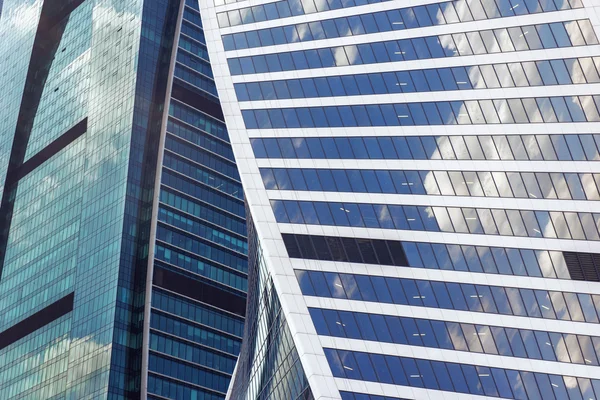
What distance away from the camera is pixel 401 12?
7844 cm

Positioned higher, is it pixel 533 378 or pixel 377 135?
pixel 377 135

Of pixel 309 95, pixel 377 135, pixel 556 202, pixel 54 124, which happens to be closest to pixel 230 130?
pixel 309 95

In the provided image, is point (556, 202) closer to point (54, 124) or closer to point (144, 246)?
point (144, 246)

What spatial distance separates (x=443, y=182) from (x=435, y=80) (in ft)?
29.3

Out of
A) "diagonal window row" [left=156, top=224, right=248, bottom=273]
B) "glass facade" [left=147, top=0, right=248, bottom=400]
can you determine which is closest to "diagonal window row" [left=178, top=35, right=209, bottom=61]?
"glass facade" [left=147, top=0, right=248, bottom=400]

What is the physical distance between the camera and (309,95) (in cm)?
7881

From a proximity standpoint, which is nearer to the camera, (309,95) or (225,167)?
(309,95)

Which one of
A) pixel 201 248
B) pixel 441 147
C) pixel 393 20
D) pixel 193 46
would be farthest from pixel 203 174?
pixel 441 147

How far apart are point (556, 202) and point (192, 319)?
7910cm

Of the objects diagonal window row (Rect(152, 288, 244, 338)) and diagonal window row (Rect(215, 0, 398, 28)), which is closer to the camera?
diagonal window row (Rect(215, 0, 398, 28))

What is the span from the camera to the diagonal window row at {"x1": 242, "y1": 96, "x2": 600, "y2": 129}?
231ft

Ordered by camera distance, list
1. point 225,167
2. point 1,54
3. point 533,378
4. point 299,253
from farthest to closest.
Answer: point 1,54 < point 225,167 < point 299,253 < point 533,378

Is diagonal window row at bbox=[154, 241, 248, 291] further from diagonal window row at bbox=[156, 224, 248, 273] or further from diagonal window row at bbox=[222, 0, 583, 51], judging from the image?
diagonal window row at bbox=[222, 0, 583, 51]

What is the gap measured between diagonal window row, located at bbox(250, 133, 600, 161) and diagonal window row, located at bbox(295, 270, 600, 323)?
32.6 ft
